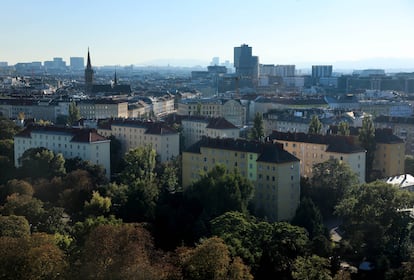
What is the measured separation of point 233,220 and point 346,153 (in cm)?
917

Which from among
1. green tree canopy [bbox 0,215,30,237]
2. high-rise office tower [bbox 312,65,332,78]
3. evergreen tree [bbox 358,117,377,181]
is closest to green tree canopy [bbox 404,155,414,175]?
evergreen tree [bbox 358,117,377,181]

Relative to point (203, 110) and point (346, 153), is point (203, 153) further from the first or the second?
point (203, 110)

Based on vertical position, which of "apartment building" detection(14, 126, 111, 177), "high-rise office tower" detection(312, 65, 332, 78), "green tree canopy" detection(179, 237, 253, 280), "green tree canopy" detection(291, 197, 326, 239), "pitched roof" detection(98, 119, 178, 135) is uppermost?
"high-rise office tower" detection(312, 65, 332, 78)

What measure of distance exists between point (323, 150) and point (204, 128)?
404 inches

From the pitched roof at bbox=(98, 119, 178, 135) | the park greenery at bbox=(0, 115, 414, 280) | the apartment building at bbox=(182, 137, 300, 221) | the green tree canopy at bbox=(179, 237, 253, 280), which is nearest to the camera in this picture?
the green tree canopy at bbox=(179, 237, 253, 280)

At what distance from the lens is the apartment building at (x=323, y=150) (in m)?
26.7

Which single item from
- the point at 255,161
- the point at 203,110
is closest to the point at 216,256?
the point at 255,161

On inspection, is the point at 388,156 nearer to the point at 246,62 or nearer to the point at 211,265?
the point at 211,265

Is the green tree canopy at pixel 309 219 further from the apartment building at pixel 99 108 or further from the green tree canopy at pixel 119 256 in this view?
the apartment building at pixel 99 108

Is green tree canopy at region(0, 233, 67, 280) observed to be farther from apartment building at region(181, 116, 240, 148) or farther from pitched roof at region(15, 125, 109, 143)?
apartment building at region(181, 116, 240, 148)

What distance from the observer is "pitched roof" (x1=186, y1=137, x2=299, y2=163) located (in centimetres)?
2386

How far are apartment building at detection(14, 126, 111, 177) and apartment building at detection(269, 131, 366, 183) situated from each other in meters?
7.53

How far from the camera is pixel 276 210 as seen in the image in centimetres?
2341

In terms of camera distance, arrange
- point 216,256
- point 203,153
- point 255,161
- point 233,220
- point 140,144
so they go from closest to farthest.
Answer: point 216,256, point 233,220, point 255,161, point 203,153, point 140,144
